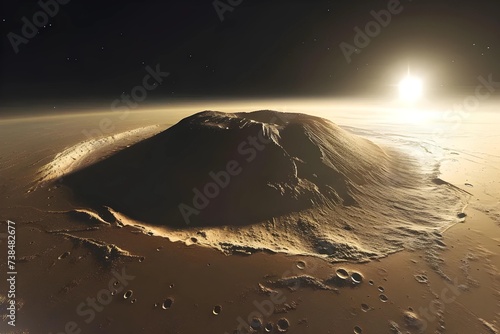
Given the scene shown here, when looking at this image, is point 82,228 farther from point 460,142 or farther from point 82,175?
point 460,142

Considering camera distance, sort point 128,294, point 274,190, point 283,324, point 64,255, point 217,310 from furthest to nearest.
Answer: point 274,190
point 64,255
point 128,294
point 217,310
point 283,324

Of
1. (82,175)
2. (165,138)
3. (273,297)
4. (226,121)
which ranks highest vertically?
(226,121)

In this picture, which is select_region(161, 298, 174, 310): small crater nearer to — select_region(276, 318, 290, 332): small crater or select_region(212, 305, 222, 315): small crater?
select_region(212, 305, 222, 315): small crater

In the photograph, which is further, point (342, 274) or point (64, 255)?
point (64, 255)

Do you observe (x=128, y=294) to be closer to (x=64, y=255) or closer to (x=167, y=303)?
(x=167, y=303)

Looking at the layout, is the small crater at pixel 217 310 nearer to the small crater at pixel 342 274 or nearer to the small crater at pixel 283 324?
the small crater at pixel 283 324

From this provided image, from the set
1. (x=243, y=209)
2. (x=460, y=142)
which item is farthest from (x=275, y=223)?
(x=460, y=142)

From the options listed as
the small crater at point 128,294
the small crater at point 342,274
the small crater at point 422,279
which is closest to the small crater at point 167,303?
the small crater at point 128,294

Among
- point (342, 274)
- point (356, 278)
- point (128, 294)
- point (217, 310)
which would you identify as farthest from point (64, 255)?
point (356, 278)
